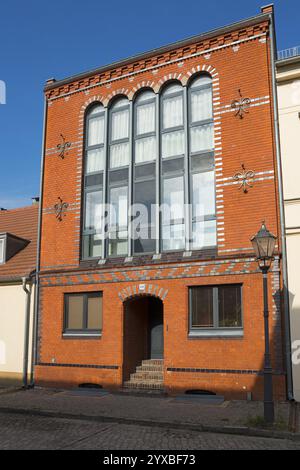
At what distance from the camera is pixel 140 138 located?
15.6 m

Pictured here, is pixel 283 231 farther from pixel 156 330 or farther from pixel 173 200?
pixel 156 330

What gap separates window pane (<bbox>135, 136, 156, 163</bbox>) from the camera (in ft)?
50.1

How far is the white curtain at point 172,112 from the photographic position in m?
15.1

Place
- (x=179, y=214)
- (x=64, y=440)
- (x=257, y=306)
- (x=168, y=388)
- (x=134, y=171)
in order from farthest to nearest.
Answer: (x=134, y=171) < (x=179, y=214) < (x=168, y=388) < (x=257, y=306) < (x=64, y=440)

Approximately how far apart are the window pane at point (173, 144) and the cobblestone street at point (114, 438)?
8.49m

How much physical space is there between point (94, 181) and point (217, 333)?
6835 mm

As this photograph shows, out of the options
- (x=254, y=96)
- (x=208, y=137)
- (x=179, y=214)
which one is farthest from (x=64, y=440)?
(x=254, y=96)

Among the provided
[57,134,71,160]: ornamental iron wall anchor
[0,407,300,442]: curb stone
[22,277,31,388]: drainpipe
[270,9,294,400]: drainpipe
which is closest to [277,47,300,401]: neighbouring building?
[270,9,294,400]: drainpipe

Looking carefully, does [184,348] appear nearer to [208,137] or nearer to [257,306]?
[257,306]

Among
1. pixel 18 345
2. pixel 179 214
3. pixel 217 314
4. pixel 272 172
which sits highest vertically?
pixel 272 172

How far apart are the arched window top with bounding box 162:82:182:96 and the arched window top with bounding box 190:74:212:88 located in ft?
1.49

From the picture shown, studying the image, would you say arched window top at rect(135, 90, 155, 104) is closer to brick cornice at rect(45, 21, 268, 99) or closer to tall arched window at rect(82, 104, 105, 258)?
brick cornice at rect(45, 21, 268, 99)

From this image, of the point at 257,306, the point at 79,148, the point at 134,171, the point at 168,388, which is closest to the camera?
the point at 257,306

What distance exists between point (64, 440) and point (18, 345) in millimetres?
7955
